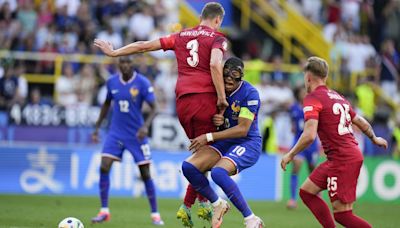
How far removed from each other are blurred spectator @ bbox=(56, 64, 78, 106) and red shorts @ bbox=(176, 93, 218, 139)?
1160cm

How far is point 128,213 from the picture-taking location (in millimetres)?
16391

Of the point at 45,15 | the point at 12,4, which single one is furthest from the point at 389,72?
the point at 12,4

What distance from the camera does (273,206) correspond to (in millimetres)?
19703

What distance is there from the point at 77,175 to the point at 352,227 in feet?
35.7

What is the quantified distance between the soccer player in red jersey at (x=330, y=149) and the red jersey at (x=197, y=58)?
4.02 ft

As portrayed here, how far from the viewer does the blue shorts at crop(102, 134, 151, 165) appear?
15273mm

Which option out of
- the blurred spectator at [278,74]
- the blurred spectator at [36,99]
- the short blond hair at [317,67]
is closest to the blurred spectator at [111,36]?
the blurred spectator at [36,99]

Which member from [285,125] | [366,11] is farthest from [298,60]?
[285,125]

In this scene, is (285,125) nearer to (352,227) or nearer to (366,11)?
(366,11)

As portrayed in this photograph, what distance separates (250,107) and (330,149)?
45.0 inches

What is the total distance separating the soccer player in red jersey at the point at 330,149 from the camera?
36.1 feet

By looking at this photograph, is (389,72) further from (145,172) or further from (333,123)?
(333,123)

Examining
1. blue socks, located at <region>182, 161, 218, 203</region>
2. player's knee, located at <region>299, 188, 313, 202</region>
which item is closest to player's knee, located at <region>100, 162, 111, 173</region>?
blue socks, located at <region>182, 161, 218, 203</region>

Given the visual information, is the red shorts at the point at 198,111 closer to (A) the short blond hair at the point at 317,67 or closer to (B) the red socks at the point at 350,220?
(A) the short blond hair at the point at 317,67
